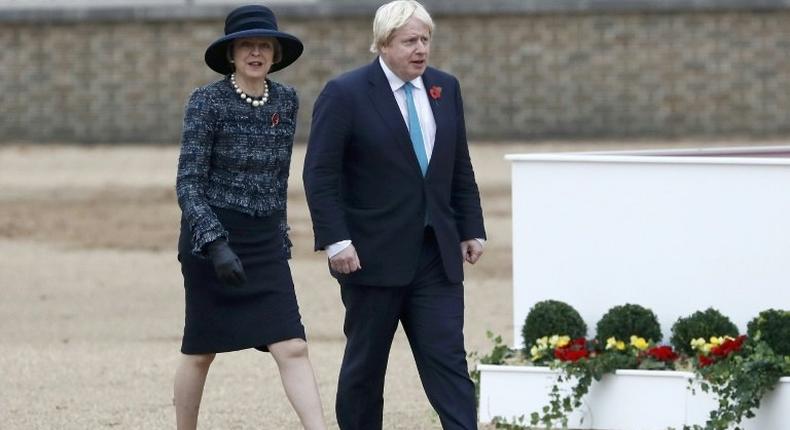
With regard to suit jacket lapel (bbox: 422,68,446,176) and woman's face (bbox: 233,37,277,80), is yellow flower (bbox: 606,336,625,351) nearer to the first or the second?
suit jacket lapel (bbox: 422,68,446,176)

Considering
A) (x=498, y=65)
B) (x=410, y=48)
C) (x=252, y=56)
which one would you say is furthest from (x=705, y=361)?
(x=498, y=65)

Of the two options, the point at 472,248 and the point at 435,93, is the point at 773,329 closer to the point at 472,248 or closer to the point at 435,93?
the point at 472,248

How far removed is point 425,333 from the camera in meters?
5.84

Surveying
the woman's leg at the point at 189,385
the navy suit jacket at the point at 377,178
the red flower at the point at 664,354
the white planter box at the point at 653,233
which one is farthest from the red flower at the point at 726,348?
the woman's leg at the point at 189,385

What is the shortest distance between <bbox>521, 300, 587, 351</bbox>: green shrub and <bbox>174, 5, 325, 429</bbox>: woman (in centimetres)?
136

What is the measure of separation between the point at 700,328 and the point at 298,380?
170cm

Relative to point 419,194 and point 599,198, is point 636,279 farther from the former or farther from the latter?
point 419,194

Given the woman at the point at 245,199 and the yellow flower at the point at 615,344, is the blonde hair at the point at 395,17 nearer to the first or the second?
the woman at the point at 245,199

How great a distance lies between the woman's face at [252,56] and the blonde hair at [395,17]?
0.40m

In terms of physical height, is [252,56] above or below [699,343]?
above

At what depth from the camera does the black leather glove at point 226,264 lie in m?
5.63

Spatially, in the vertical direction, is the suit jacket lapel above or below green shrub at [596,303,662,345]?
above

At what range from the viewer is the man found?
5734 millimetres

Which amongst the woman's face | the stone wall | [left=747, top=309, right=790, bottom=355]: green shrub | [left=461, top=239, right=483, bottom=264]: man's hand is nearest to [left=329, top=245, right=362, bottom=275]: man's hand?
[left=461, top=239, right=483, bottom=264]: man's hand
